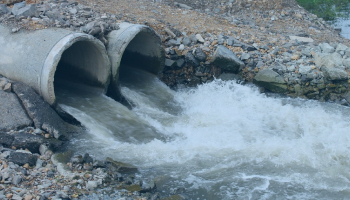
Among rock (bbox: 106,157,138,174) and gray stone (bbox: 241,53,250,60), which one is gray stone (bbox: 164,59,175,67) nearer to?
gray stone (bbox: 241,53,250,60)

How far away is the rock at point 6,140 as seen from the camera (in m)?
5.26

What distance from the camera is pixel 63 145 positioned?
585cm

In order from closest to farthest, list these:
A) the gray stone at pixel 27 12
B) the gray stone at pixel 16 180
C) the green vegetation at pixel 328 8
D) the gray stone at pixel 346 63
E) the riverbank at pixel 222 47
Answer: the gray stone at pixel 16 180, the gray stone at pixel 27 12, the riverbank at pixel 222 47, the gray stone at pixel 346 63, the green vegetation at pixel 328 8

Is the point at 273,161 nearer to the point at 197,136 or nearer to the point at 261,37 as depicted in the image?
the point at 197,136

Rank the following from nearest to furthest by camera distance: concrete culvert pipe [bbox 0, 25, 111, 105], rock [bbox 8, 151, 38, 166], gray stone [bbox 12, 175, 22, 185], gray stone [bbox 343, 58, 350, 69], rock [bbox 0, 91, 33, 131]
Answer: gray stone [bbox 12, 175, 22, 185]
rock [bbox 8, 151, 38, 166]
rock [bbox 0, 91, 33, 131]
concrete culvert pipe [bbox 0, 25, 111, 105]
gray stone [bbox 343, 58, 350, 69]

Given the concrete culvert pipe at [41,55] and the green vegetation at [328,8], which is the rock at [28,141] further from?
the green vegetation at [328,8]

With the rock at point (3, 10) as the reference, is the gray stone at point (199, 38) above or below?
below

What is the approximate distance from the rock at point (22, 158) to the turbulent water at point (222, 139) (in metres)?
0.84

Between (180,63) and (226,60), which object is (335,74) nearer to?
(226,60)

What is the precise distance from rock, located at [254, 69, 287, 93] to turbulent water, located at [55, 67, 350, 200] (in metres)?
0.33

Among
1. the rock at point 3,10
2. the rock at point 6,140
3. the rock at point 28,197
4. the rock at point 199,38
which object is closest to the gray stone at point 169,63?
the rock at point 199,38

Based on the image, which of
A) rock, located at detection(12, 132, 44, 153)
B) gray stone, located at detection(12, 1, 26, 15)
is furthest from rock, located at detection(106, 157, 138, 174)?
gray stone, located at detection(12, 1, 26, 15)

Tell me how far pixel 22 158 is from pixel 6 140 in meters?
0.51

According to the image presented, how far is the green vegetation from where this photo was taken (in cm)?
1494
